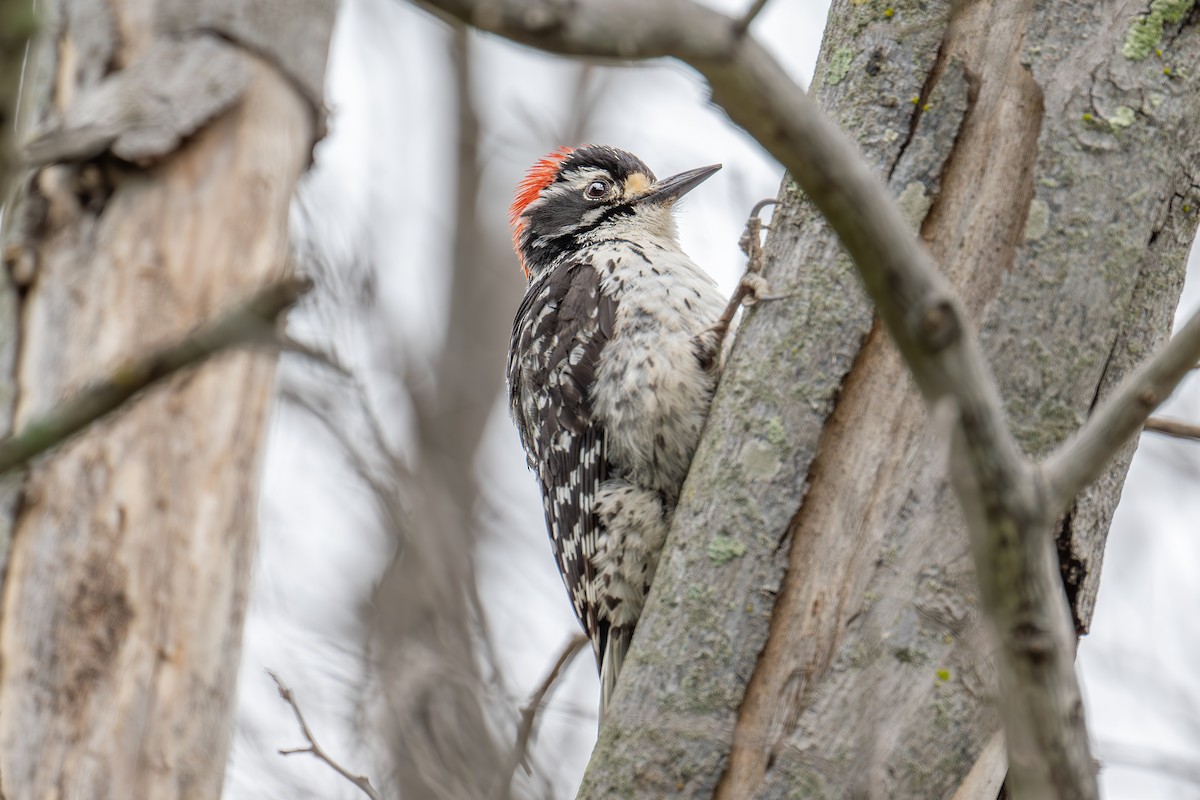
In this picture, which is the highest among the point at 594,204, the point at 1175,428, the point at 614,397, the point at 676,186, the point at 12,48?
the point at 676,186

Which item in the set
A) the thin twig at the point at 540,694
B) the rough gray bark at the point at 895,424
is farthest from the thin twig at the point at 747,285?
the thin twig at the point at 540,694

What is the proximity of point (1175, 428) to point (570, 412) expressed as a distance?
6.51 feet

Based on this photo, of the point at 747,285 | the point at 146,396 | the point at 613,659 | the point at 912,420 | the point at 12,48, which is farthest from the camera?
the point at 613,659

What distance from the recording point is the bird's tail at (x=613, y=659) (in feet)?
12.9

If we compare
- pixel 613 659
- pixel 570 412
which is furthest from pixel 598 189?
pixel 613 659

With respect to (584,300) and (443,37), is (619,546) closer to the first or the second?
(584,300)

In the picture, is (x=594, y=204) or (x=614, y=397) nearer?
(x=614, y=397)

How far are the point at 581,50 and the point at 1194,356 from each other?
2.87 ft

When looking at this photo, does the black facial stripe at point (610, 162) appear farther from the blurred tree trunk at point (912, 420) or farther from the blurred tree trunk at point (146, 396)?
the blurred tree trunk at point (146, 396)

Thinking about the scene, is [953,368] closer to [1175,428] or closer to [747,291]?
[1175,428]

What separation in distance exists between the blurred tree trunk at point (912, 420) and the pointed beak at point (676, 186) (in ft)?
7.11

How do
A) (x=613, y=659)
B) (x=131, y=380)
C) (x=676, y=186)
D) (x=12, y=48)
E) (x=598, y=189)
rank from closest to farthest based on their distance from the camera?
(x=12, y=48), (x=131, y=380), (x=613, y=659), (x=676, y=186), (x=598, y=189)

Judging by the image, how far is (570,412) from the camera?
13.9 ft

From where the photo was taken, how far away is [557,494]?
4.36 metres
